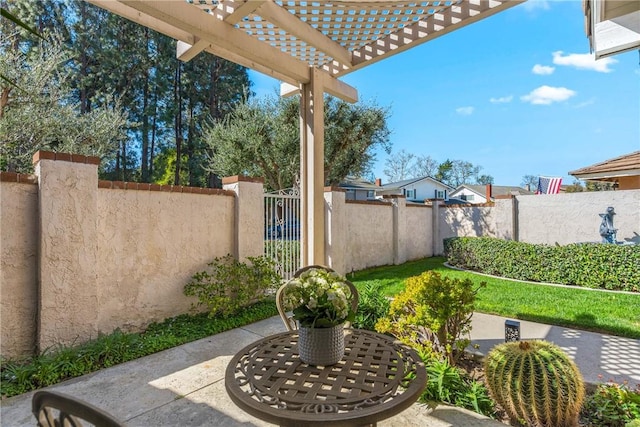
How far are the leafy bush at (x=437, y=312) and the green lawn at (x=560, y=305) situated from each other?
208 cm

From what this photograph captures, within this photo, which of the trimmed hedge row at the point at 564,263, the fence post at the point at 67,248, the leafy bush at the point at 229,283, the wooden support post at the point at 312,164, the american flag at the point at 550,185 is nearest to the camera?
the fence post at the point at 67,248

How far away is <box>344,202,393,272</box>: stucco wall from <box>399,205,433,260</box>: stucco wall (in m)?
0.68

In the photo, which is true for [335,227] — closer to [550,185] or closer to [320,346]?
[320,346]

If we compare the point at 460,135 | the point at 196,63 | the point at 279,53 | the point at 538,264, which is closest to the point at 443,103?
the point at 460,135

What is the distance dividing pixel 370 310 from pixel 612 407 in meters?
2.16

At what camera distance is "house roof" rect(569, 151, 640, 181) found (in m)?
7.44

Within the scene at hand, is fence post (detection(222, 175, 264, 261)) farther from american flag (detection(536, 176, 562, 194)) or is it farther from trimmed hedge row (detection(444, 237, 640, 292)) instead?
american flag (detection(536, 176, 562, 194))

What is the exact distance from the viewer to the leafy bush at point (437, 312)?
2690 mm

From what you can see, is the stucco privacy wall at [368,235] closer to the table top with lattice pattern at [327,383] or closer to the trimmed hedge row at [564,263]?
the trimmed hedge row at [564,263]

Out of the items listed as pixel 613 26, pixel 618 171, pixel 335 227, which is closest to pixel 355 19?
pixel 613 26

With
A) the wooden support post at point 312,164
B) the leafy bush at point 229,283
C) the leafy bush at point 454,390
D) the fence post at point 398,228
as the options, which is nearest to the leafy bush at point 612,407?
the leafy bush at point 454,390

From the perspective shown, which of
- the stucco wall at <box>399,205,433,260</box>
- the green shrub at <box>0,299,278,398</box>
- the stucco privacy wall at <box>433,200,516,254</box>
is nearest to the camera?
the green shrub at <box>0,299,278,398</box>

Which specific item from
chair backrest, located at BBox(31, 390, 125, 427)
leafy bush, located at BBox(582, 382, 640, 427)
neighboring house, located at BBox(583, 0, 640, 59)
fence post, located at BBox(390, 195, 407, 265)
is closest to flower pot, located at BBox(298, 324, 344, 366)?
chair backrest, located at BBox(31, 390, 125, 427)

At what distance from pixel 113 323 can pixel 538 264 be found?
Answer: 296 inches
